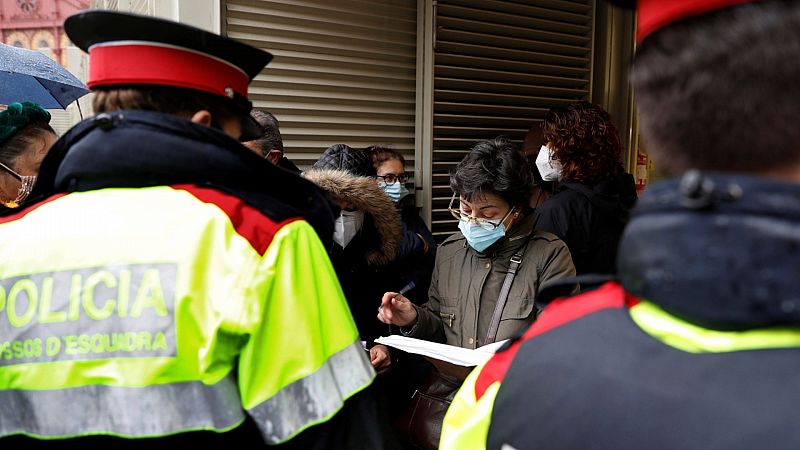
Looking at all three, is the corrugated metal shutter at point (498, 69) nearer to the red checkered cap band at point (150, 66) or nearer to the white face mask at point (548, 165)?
the white face mask at point (548, 165)

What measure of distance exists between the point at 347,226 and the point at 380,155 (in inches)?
39.4

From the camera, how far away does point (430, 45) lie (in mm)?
3836

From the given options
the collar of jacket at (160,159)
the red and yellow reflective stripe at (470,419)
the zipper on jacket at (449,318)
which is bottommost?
the zipper on jacket at (449,318)

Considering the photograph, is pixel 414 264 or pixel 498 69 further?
pixel 498 69

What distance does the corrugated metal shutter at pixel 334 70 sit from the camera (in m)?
3.46

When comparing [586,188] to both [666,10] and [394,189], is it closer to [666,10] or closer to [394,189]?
[394,189]

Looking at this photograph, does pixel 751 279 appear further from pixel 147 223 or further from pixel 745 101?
pixel 147 223

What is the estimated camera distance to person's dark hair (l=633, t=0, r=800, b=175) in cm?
58

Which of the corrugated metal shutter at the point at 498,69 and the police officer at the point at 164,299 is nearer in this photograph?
the police officer at the point at 164,299

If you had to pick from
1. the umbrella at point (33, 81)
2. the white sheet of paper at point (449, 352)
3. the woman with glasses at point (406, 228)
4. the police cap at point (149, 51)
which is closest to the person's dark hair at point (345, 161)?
the woman with glasses at point (406, 228)

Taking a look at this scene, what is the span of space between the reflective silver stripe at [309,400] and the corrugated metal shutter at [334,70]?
2559 millimetres

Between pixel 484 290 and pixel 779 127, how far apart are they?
182cm

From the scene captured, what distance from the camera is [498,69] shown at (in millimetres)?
4152

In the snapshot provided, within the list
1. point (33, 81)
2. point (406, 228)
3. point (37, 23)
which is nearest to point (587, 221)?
point (406, 228)
